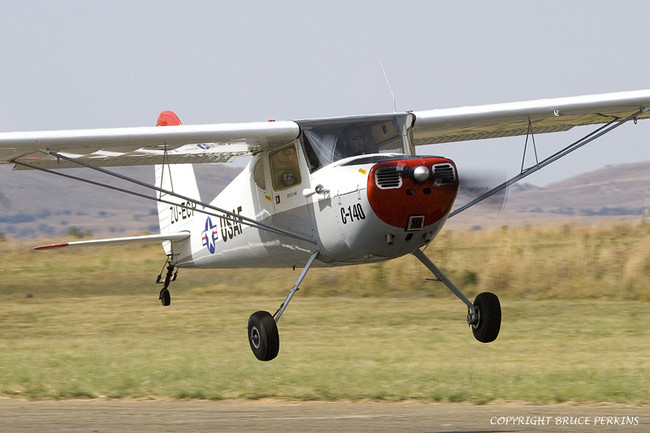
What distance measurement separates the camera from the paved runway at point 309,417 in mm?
15047

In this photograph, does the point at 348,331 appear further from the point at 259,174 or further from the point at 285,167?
the point at 285,167

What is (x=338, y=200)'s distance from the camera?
11.4m

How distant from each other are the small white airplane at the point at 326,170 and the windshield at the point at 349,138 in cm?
1

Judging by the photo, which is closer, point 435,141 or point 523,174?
point 523,174

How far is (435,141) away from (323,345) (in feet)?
37.9

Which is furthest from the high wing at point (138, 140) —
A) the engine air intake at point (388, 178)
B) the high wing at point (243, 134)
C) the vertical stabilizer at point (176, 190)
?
the vertical stabilizer at point (176, 190)

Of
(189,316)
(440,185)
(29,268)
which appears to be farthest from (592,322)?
(29,268)

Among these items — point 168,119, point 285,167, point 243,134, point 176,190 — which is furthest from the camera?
point 176,190

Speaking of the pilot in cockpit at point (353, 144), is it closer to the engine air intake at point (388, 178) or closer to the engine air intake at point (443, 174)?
the engine air intake at point (388, 178)

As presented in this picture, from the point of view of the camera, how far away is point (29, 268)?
4819cm

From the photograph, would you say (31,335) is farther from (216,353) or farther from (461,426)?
(461,426)

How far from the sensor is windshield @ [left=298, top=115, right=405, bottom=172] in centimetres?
1159

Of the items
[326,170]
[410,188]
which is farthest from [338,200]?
[410,188]

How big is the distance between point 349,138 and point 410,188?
135cm
